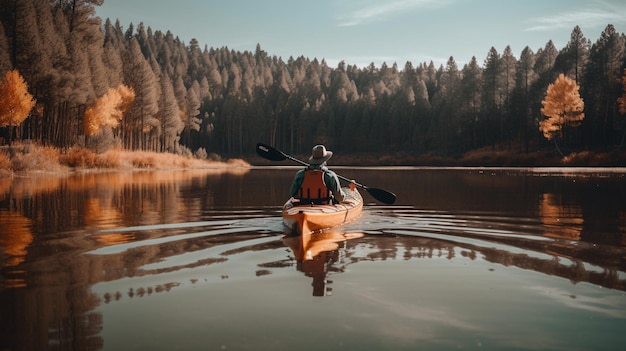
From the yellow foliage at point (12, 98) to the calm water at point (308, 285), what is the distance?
24986mm

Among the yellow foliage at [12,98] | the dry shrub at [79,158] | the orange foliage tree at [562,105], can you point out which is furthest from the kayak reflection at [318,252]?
the orange foliage tree at [562,105]

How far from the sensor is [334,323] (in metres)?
5.38

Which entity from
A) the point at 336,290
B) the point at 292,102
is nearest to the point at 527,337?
the point at 336,290

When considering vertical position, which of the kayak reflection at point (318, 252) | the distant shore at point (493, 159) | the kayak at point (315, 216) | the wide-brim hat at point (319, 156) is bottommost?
the kayak reflection at point (318, 252)

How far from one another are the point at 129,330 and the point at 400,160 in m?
86.4

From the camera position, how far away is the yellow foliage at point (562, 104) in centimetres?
6072

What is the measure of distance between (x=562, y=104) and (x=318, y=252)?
60.3 m

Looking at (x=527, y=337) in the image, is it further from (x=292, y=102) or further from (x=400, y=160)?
(x=292, y=102)

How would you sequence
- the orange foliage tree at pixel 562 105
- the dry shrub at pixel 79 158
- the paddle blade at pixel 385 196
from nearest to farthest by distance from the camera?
the paddle blade at pixel 385 196 → the dry shrub at pixel 79 158 → the orange foliage tree at pixel 562 105

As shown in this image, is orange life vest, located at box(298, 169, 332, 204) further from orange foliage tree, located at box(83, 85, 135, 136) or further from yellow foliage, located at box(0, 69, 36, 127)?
orange foliage tree, located at box(83, 85, 135, 136)

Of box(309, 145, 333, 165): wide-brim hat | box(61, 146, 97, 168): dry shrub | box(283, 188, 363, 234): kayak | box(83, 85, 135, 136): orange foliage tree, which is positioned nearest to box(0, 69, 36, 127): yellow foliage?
box(61, 146, 97, 168): dry shrub

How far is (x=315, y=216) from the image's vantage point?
11773 millimetres

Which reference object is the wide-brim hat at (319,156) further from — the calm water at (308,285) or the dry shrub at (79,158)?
the dry shrub at (79,158)

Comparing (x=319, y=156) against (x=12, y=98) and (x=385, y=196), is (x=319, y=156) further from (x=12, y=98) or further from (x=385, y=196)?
(x=12, y=98)
